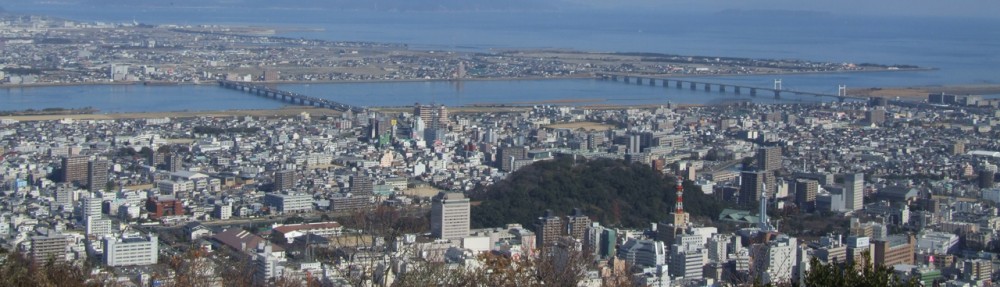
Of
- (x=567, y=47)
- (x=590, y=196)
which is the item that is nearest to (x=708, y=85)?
(x=567, y=47)

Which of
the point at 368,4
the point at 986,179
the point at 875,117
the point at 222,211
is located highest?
the point at 368,4

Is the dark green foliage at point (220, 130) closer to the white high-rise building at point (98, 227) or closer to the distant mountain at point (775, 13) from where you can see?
the white high-rise building at point (98, 227)

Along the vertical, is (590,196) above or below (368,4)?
below

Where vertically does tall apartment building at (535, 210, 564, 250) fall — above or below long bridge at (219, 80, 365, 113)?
below

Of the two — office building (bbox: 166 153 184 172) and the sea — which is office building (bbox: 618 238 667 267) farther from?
the sea

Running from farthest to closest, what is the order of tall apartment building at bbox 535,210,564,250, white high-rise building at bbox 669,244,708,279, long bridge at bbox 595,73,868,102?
1. long bridge at bbox 595,73,868,102
2. tall apartment building at bbox 535,210,564,250
3. white high-rise building at bbox 669,244,708,279

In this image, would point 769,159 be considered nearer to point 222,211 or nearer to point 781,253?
point 222,211

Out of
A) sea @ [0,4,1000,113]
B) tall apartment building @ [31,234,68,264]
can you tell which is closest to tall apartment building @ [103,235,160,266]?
tall apartment building @ [31,234,68,264]

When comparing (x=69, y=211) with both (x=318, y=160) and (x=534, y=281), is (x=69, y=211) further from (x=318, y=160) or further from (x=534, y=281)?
(x=534, y=281)

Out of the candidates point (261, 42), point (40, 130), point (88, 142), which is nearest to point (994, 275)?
point (88, 142)
